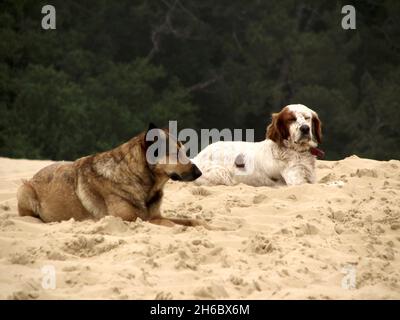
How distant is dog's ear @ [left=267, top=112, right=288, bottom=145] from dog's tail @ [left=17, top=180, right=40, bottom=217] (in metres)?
3.13

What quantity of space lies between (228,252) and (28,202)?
8.13 feet

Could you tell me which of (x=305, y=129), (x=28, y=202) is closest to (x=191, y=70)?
(x=305, y=129)

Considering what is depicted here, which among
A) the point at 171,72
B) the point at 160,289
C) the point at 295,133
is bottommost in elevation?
the point at 160,289

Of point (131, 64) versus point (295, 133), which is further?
point (131, 64)

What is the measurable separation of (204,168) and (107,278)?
177 inches

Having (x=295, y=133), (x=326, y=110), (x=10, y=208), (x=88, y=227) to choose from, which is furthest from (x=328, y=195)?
(x=326, y=110)

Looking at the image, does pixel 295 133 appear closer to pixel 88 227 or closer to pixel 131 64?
pixel 88 227

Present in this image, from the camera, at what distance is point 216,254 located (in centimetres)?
627

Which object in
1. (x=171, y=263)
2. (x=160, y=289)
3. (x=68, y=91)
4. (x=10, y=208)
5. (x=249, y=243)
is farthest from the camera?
(x=68, y=91)

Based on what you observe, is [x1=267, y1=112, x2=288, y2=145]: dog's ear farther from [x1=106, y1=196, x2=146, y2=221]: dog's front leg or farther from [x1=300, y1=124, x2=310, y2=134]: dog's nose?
[x1=106, y1=196, x2=146, y2=221]: dog's front leg

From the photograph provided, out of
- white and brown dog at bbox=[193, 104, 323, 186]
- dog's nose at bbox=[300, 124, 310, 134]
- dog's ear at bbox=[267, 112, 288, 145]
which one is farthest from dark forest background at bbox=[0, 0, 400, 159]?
dog's nose at bbox=[300, 124, 310, 134]

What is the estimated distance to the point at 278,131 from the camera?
9617mm

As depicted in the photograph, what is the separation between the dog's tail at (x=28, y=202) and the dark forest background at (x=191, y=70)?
15476 millimetres

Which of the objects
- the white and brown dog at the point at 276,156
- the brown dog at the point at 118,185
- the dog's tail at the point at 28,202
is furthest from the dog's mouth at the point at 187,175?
the white and brown dog at the point at 276,156
